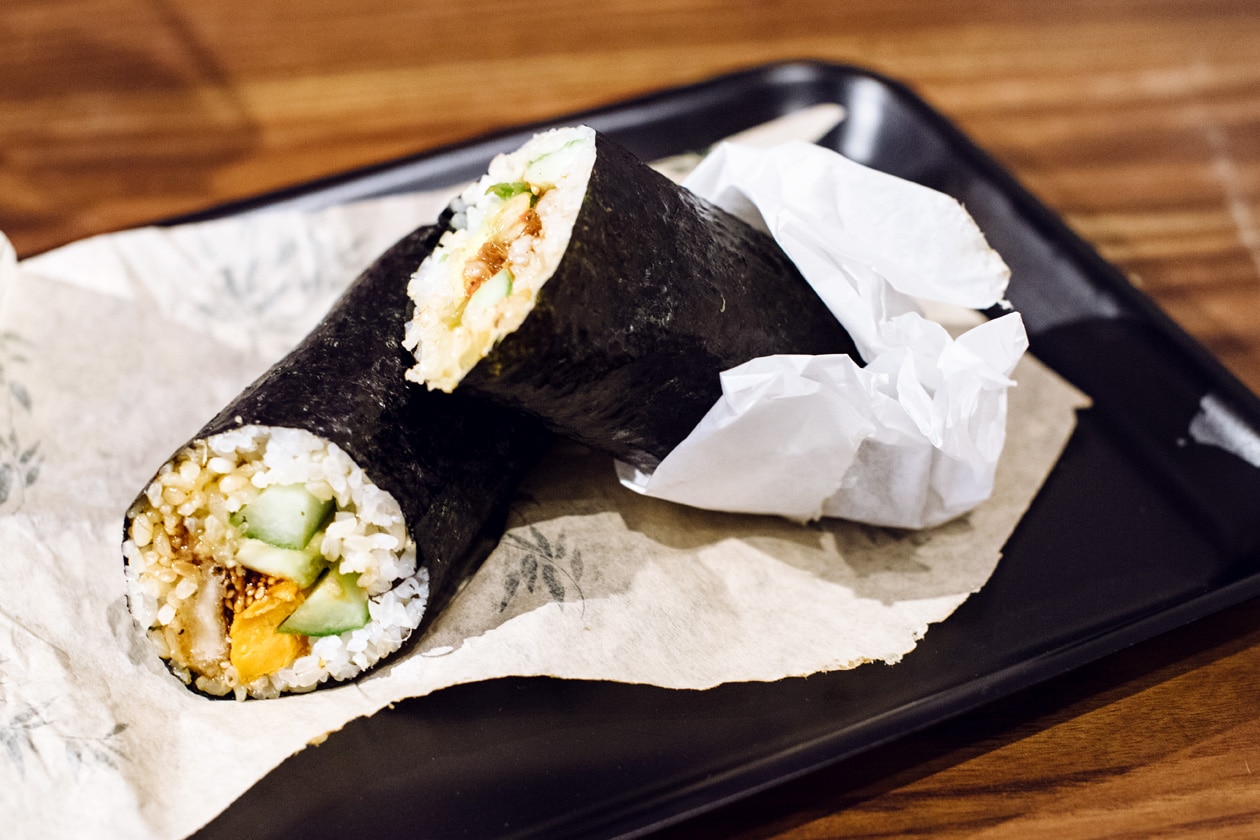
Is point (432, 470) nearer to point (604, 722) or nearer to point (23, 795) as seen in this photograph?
point (604, 722)

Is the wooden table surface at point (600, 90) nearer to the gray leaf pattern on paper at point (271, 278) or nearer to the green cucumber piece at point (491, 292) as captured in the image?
the gray leaf pattern on paper at point (271, 278)

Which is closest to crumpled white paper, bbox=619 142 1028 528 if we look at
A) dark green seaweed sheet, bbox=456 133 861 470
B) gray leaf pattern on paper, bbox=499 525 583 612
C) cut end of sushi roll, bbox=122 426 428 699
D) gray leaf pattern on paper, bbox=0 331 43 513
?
dark green seaweed sheet, bbox=456 133 861 470

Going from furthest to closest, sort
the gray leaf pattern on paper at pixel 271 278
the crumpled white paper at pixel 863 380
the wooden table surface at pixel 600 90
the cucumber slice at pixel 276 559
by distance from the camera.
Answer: the wooden table surface at pixel 600 90 → the gray leaf pattern on paper at pixel 271 278 → the crumpled white paper at pixel 863 380 → the cucumber slice at pixel 276 559

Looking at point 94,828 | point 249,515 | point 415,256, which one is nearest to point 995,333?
point 415,256

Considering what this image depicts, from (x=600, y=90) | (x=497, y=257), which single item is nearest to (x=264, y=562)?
(x=497, y=257)

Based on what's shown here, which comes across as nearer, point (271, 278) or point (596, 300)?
point (596, 300)

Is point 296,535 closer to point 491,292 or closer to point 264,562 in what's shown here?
point 264,562

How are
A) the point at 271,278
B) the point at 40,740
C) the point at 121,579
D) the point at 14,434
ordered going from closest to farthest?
the point at 40,740 → the point at 121,579 → the point at 14,434 → the point at 271,278

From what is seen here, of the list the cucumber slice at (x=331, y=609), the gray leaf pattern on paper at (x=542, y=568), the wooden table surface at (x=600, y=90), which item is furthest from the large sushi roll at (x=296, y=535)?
the wooden table surface at (x=600, y=90)
